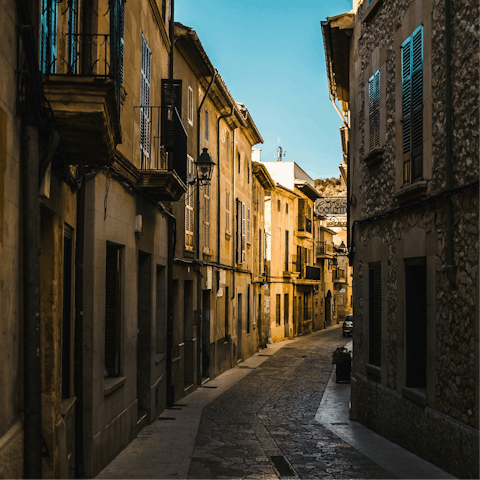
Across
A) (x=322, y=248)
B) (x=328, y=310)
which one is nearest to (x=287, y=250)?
(x=322, y=248)

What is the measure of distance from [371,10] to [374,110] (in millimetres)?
1824

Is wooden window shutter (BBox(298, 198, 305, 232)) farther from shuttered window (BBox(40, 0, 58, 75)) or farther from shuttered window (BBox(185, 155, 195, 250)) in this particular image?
shuttered window (BBox(40, 0, 58, 75))

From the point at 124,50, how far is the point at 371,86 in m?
4.89

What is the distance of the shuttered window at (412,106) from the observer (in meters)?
10.0

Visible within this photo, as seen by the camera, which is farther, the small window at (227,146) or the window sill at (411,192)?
the small window at (227,146)

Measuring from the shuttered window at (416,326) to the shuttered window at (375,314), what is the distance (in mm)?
1558

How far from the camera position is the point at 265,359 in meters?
27.3

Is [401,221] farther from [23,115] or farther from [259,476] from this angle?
[23,115]

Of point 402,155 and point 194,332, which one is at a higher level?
point 402,155

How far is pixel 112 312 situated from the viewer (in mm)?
9984

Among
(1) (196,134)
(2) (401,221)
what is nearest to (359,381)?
(2) (401,221)

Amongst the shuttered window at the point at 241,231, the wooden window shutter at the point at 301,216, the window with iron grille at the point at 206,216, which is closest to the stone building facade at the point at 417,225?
the window with iron grille at the point at 206,216

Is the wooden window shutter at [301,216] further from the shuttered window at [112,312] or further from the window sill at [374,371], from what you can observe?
the shuttered window at [112,312]

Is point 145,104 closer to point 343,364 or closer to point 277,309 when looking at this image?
point 343,364
